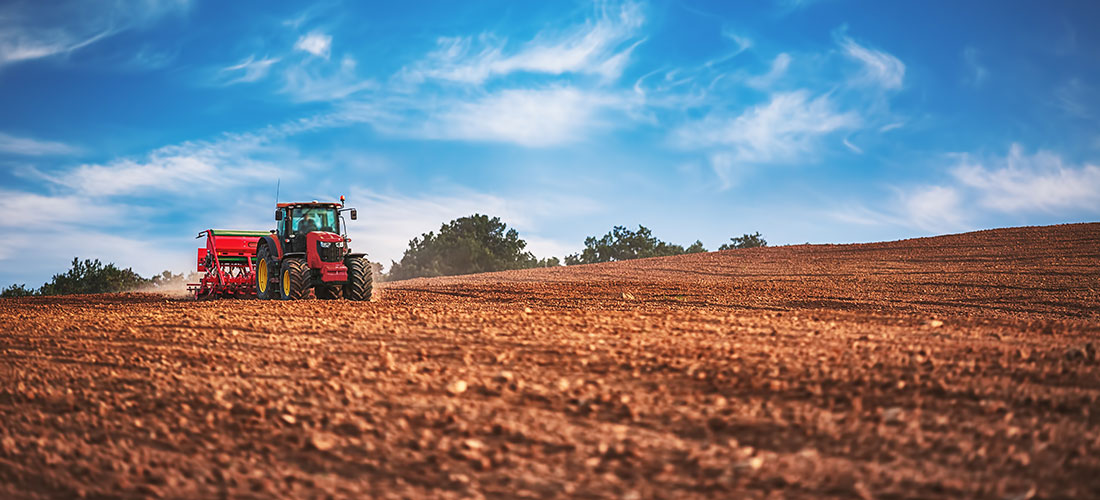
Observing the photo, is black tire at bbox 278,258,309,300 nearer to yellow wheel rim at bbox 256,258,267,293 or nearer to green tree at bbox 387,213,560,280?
yellow wheel rim at bbox 256,258,267,293

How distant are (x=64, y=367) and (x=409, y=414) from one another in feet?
14.7

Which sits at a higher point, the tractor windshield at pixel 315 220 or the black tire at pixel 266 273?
the tractor windshield at pixel 315 220

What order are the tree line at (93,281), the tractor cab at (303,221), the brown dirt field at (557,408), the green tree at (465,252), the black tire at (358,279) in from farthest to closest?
the green tree at (465,252) < the tree line at (93,281) < the tractor cab at (303,221) < the black tire at (358,279) < the brown dirt field at (557,408)

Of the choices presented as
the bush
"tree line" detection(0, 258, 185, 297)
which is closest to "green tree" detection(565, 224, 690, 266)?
the bush

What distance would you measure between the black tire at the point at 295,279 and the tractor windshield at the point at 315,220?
102 cm

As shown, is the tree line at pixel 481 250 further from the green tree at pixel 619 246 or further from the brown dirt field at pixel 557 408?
the brown dirt field at pixel 557 408

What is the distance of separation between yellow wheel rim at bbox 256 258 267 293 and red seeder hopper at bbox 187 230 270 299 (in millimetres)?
1127

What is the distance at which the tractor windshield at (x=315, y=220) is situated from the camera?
669 inches

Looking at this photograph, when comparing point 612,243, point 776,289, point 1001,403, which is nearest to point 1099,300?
point 776,289

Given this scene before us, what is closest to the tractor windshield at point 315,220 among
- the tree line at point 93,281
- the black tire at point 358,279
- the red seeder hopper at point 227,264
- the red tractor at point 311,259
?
the red tractor at point 311,259

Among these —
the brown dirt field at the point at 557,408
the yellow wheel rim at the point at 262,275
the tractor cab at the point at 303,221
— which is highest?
the tractor cab at the point at 303,221

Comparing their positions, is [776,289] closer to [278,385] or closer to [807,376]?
[807,376]

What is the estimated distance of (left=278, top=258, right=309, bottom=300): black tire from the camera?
618 inches

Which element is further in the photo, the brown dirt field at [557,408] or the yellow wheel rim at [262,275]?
the yellow wheel rim at [262,275]
